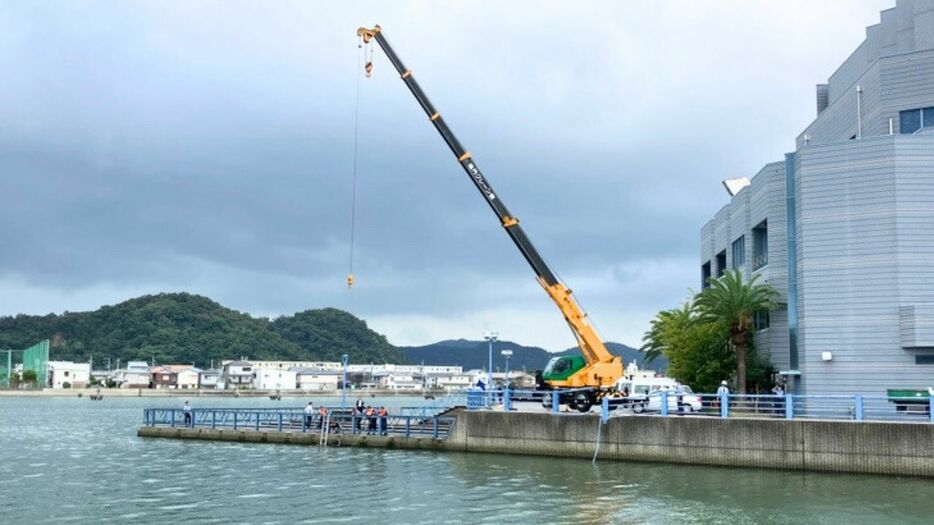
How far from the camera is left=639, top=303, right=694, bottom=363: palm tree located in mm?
68250

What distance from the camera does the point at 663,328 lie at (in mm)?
75062

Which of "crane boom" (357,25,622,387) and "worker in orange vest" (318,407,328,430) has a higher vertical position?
"crane boom" (357,25,622,387)

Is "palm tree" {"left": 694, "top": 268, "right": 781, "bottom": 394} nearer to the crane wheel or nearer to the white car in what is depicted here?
the white car

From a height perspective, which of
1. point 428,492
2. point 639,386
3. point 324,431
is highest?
point 639,386

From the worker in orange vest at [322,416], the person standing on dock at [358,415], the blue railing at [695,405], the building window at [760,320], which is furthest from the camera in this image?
the building window at [760,320]

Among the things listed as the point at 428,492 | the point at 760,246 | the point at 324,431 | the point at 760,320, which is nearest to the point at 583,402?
the point at 324,431

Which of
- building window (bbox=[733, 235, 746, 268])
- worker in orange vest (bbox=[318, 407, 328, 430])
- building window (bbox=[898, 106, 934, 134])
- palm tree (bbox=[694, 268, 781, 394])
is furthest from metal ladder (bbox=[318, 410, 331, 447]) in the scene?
building window (bbox=[898, 106, 934, 134])

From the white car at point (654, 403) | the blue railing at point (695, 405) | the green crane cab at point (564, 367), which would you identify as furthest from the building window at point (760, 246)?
the white car at point (654, 403)

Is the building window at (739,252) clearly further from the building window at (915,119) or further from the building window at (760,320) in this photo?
the building window at (915,119)

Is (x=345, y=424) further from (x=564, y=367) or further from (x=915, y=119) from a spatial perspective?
(x=915, y=119)

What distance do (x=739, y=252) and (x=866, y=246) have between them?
1644cm

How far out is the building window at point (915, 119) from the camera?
162ft

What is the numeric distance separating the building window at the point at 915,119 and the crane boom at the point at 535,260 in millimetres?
19542

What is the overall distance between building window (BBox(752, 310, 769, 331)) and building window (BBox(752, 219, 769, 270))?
2861 mm
